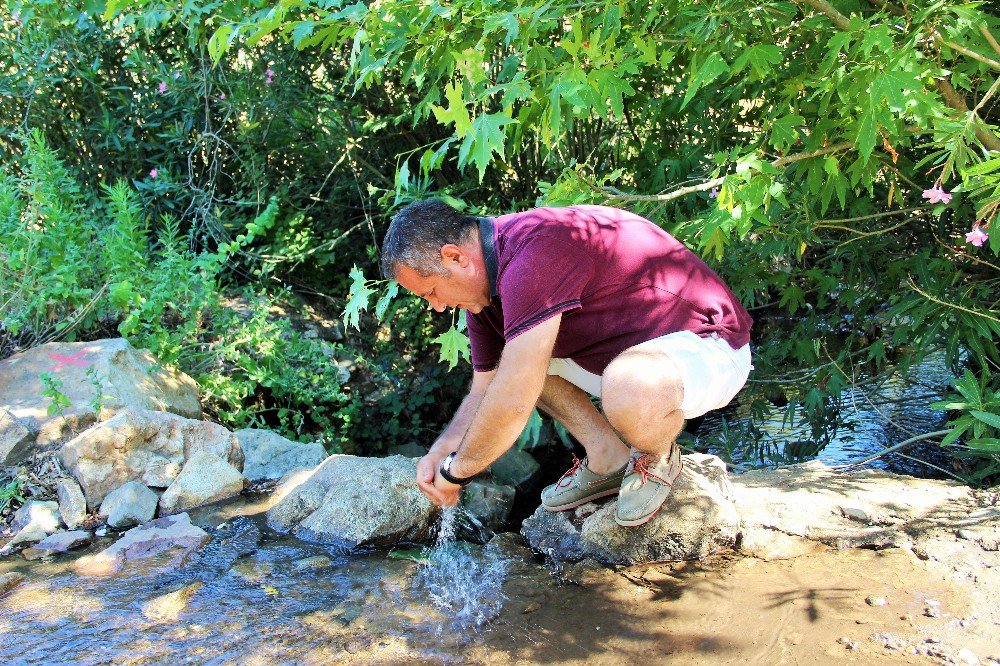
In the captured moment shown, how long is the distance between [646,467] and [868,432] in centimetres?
260

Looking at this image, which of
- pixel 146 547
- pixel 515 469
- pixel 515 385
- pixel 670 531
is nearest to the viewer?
pixel 515 385

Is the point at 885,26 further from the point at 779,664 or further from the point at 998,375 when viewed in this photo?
the point at 779,664

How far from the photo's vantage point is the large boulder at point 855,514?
8.50 feet

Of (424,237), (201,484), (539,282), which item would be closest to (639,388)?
(539,282)

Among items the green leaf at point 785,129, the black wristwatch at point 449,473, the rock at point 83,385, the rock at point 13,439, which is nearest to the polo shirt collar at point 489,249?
the black wristwatch at point 449,473

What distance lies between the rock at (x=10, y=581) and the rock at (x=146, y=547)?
0.18 metres

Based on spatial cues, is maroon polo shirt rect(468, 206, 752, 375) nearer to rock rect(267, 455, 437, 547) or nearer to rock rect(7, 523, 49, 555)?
rock rect(267, 455, 437, 547)

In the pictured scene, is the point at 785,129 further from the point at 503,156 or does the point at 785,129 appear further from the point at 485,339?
the point at 485,339

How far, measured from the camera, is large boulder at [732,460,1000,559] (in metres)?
2.59

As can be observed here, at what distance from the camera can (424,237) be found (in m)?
2.30

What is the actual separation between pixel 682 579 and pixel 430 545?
1.05 metres

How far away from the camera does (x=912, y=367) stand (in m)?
3.99

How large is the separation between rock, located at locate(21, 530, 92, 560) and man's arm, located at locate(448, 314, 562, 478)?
1899mm

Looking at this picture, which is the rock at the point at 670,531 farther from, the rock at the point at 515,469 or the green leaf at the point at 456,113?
the rock at the point at 515,469
